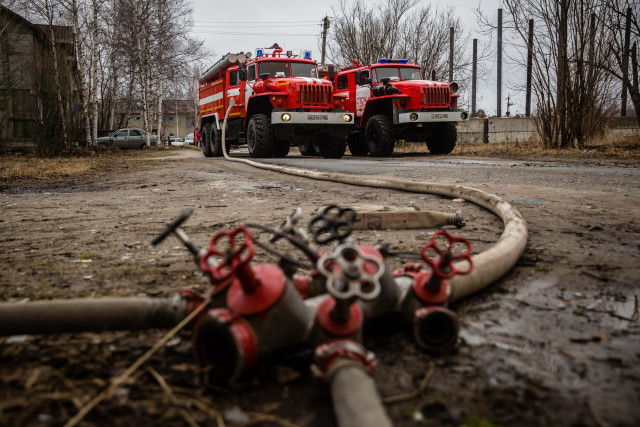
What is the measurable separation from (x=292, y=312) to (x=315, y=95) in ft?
37.7

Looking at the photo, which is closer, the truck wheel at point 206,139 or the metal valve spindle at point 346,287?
the metal valve spindle at point 346,287

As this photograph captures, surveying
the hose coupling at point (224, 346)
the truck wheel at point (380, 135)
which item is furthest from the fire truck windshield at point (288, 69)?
the hose coupling at point (224, 346)

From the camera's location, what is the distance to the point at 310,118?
1196 centimetres

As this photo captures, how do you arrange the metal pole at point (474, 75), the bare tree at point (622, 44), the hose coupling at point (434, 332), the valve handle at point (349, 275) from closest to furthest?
1. the valve handle at point (349, 275)
2. the hose coupling at point (434, 332)
3. the bare tree at point (622, 44)
4. the metal pole at point (474, 75)

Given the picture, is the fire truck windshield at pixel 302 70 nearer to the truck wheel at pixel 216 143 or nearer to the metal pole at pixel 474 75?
the truck wheel at pixel 216 143

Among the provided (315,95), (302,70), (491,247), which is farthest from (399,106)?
(491,247)

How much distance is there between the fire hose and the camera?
3.49 feet

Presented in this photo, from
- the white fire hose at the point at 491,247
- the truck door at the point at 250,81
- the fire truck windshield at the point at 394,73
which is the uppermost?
the fire truck windshield at the point at 394,73

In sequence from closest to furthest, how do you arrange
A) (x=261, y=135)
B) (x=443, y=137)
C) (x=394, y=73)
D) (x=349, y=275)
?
(x=349, y=275) < (x=261, y=135) < (x=394, y=73) < (x=443, y=137)

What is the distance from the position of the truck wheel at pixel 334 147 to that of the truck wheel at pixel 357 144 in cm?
164

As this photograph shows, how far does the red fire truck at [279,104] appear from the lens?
12.0 meters

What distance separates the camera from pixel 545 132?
41.5 feet

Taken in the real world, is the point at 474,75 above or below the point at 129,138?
above

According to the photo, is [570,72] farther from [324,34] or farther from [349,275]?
[324,34]
